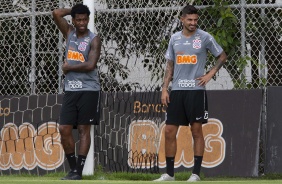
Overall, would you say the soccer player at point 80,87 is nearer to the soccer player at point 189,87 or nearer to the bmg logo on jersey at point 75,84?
the bmg logo on jersey at point 75,84

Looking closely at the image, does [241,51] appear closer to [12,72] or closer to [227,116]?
[227,116]

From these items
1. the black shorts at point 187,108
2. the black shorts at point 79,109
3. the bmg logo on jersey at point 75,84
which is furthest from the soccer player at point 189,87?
the bmg logo on jersey at point 75,84

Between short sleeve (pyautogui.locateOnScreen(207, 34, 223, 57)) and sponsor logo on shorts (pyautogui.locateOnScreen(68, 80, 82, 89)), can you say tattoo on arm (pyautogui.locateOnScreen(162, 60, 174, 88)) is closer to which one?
short sleeve (pyautogui.locateOnScreen(207, 34, 223, 57))

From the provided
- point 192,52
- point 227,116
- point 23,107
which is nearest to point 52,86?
point 23,107

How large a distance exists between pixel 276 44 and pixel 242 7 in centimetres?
67

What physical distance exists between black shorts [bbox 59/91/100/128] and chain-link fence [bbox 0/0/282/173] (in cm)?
190

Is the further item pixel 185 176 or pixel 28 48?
pixel 28 48

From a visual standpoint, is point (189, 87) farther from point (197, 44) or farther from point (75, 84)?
point (75, 84)

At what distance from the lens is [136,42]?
13906mm

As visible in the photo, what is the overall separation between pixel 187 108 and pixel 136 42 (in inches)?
106

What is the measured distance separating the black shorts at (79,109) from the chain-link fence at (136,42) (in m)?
1.90

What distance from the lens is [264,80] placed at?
13.5 meters

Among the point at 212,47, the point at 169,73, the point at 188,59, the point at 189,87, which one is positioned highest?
the point at 212,47

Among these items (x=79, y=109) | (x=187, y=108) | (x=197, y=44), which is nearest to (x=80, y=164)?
(x=79, y=109)
